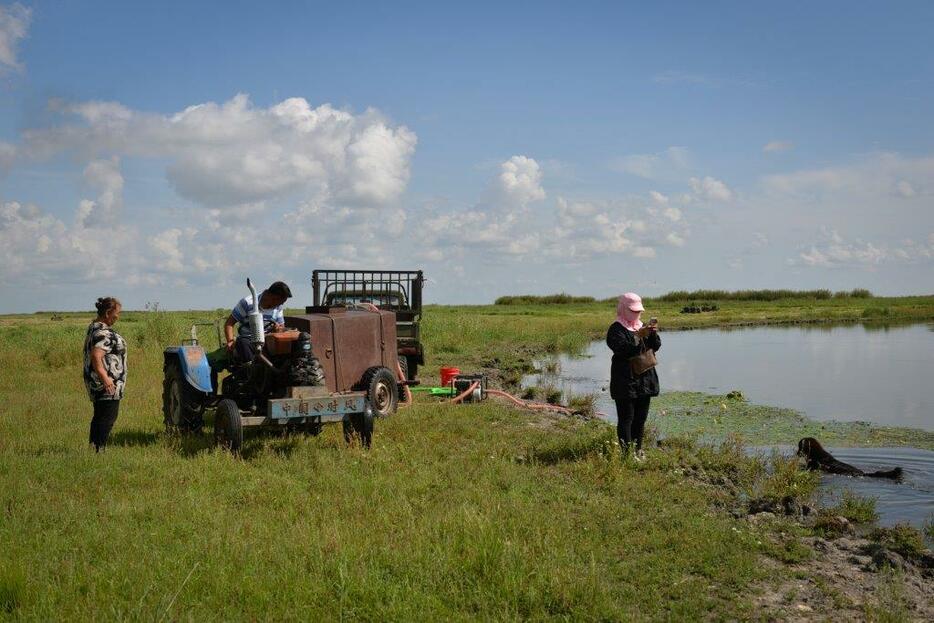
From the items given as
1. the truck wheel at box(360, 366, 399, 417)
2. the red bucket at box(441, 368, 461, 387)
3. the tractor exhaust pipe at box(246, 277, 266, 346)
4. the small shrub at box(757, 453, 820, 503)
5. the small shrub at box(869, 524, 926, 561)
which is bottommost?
the small shrub at box(869, 524, 926, 561)

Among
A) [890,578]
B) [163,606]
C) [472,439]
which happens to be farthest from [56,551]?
[890,578]

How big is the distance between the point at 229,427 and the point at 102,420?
5.50 feet

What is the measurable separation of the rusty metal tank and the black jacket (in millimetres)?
2949

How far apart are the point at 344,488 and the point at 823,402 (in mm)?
13149

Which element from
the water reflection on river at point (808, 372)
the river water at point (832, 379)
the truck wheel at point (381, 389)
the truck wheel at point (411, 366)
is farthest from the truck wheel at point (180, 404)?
the water reflection on river at point (808, 372)

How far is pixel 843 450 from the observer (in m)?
11.7

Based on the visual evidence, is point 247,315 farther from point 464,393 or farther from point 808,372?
point 808,372

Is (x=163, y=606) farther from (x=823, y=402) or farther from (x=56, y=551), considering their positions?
(x=823, y=402)

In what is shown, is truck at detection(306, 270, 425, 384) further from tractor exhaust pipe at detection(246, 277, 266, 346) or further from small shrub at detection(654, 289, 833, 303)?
small shrub at detection(654, 289, 833, 303)

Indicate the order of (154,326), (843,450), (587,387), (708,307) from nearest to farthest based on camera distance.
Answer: (843,450) < (587,387) < (154,326) < (708,307)

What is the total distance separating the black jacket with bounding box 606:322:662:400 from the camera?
8.59 m

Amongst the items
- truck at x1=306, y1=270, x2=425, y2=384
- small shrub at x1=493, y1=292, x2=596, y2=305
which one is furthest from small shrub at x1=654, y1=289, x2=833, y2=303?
truck at x1=306, y1=270, x2=425, y2=384

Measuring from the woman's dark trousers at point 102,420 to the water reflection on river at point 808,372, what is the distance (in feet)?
31.6

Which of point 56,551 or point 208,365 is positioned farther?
point 208,365
